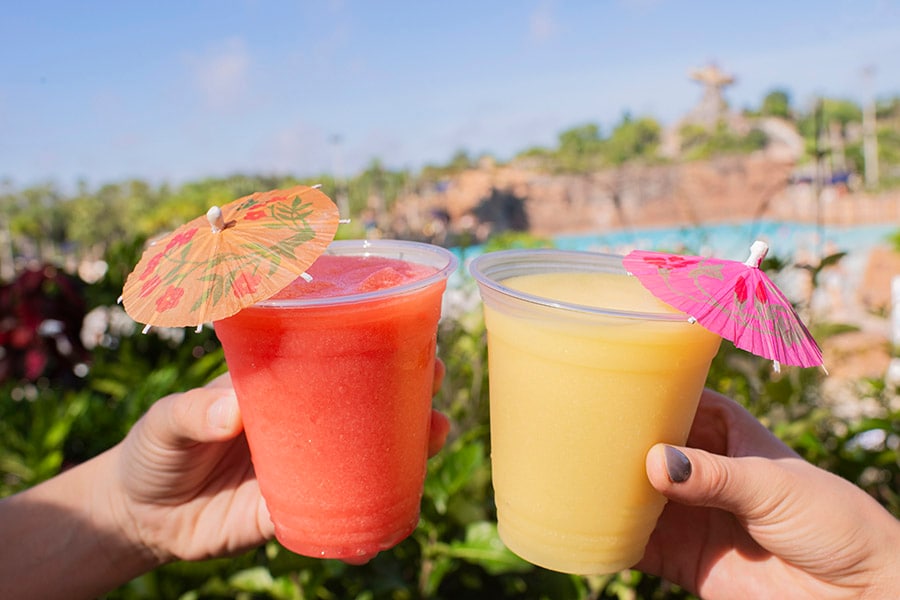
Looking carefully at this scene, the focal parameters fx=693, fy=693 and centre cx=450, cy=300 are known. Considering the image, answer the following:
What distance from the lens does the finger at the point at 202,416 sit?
55.6 inches

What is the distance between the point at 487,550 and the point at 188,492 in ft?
2.79

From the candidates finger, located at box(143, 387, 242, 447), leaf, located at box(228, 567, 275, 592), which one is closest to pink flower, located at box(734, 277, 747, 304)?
finger, located at box(143, 387, 242, 447)

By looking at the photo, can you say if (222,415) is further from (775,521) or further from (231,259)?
(775,521)

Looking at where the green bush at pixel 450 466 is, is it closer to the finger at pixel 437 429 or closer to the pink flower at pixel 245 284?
the finger at pixel 437 429

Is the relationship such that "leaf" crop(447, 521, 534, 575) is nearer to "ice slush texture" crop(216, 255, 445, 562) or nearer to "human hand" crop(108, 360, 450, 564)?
"human hand" crop(108, 360, 450, 564)

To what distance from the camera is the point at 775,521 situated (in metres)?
1.33

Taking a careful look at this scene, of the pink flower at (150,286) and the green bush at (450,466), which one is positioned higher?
the pink flower at (150,286)

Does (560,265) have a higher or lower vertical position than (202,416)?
higher

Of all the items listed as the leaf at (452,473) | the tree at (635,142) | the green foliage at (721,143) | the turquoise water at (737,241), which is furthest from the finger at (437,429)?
the tree at (635,142)

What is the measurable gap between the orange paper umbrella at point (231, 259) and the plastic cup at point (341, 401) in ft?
0.27

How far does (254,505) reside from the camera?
1733mm

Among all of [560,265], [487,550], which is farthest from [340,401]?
[487,550]

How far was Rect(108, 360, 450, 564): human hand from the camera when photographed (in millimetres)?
1568

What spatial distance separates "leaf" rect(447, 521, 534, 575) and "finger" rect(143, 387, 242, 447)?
901mm
